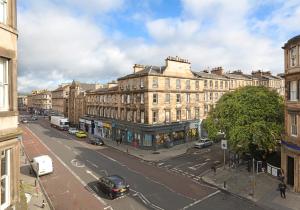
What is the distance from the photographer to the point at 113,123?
49.7 m

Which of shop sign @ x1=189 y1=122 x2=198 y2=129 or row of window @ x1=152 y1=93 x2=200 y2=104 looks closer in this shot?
row of window @ x1=152 y1=93 x2=200 y2=104

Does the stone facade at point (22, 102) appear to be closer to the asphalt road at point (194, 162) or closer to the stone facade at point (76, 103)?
the stone facade at point (76, 103)

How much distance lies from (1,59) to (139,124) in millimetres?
34361

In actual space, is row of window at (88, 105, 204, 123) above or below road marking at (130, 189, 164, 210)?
above

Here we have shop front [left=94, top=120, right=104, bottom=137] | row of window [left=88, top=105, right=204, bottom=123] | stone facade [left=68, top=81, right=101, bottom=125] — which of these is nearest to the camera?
row of window [left=88, top=105, right=204, bottom=123]

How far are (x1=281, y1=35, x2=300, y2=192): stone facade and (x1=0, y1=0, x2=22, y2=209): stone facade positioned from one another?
72.7 feet

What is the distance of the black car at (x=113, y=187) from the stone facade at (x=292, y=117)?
1509 centimetres

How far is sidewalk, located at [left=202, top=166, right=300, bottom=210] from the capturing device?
64.7 feet

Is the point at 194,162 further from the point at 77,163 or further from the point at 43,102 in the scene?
the point at 43,102

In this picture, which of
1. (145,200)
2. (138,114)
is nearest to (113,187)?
(145,200)

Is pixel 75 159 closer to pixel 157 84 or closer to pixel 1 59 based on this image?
pixel 157 84

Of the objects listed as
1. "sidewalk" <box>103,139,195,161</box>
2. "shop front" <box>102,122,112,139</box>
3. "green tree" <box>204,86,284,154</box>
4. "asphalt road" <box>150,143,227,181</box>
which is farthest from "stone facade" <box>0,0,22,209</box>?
"shop front" <box>102,122,112,139</box>

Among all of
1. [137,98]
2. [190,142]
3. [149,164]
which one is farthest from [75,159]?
[190,142]

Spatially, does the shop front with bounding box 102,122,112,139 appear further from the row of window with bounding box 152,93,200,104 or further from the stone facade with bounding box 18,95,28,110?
the stone facade with bounding box 18,95,28,110
